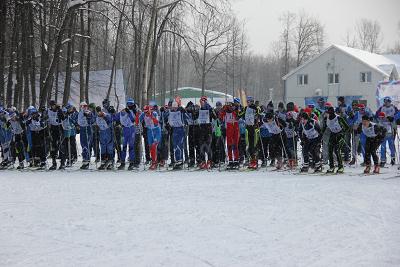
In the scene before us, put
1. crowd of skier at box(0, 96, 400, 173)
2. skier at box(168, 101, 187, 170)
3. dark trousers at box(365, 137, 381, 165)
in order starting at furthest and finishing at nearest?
skier at box(168, 101, 187, 170) < crowd of skier at box(0, 96, 400, 173) < dark trousers at box(365, 137, 381, 165)

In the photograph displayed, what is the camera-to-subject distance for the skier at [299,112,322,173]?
1428 centimetres

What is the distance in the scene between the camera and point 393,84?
33938mm

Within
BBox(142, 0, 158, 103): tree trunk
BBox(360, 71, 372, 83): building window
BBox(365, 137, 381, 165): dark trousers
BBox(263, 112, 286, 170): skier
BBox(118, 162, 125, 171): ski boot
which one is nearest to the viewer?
BBox(365, 137, 381, 165): dark trousers

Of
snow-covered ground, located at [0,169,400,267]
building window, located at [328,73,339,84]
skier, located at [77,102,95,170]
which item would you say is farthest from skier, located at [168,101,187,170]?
building window, located at [328,73,339,84]

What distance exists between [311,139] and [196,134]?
355 centimetres

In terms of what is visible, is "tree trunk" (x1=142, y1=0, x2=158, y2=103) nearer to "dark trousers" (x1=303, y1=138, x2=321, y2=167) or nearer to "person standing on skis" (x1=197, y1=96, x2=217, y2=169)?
"person standing on skis" (x1=197, y1=96, x2=217, y2=169)

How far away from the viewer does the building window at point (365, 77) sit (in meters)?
57.7

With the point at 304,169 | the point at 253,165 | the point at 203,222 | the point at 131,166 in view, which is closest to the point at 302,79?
the point at 253,165

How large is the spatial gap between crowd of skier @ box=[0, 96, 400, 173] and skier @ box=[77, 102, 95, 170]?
1cm

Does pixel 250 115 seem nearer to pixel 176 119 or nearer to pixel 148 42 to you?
pixel 176 119

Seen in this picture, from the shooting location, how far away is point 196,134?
15.9 meters

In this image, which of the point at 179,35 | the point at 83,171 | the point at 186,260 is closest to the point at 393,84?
the point at 179,35

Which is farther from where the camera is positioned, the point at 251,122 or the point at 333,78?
the point at 333,78

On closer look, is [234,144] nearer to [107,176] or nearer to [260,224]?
[107,176]
